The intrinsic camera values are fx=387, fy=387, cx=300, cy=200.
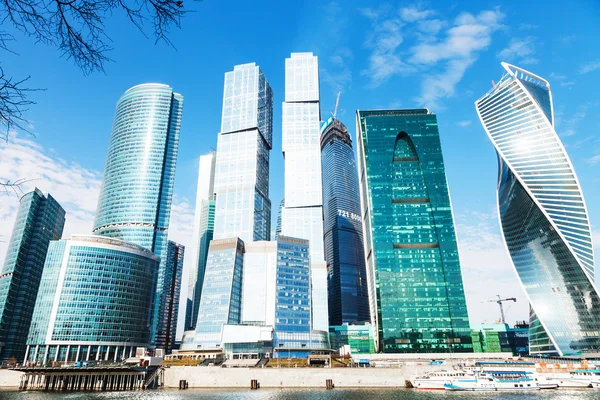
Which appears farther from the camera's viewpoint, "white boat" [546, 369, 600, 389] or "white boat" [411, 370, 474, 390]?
"white boat" [546, 369, 600, 389]

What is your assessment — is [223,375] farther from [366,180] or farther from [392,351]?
[366,180]

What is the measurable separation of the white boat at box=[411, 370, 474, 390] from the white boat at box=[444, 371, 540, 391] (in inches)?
47.2

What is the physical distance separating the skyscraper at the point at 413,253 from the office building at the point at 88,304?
115 m

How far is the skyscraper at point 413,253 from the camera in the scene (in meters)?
165

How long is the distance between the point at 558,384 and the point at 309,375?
66.2 m

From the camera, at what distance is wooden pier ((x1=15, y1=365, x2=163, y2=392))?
113 meters

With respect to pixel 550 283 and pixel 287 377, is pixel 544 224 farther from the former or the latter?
pixel 287 377

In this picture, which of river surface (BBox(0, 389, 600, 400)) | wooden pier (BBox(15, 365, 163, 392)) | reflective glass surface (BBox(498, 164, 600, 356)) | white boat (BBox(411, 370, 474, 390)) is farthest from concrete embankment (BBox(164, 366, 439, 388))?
reflective glass surface (BBox(498, 164, 600, 356))

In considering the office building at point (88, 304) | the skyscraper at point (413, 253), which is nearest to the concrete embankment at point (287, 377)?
the skyscraper at point (413, 253)

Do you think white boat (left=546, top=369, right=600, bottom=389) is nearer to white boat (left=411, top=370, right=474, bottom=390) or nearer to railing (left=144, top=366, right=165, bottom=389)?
white boat (left=411, top=370, right=474, bottom=390)

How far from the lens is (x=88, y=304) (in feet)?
563

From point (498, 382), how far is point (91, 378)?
114595mm

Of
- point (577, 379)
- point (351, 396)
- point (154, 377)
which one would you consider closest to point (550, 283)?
point (577, 379)

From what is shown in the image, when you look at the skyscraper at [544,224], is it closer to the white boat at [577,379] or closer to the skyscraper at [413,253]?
the skyscraper at [413,253]
